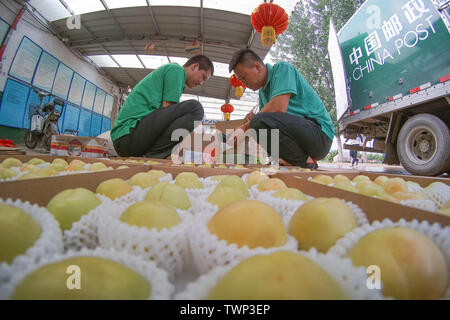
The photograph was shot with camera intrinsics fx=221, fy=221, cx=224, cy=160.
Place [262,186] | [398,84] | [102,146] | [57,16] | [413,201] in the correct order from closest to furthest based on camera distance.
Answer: [413,201]
[262,186]
[398,84]
[102,146]
[57,16]

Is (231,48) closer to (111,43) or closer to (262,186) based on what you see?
(111,43)

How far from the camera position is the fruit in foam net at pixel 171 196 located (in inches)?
30.6

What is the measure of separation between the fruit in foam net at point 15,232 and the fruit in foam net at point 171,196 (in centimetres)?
36

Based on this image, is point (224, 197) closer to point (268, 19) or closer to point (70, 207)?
point (70, 207)

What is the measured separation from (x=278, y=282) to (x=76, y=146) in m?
5.62

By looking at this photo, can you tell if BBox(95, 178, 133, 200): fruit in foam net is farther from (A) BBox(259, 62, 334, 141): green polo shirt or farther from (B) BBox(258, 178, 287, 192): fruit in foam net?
(A) BBox(259, 62, 334, 141): green polo shirt

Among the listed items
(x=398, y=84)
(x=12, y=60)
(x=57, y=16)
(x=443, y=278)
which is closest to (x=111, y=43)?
(x=57, y=16)

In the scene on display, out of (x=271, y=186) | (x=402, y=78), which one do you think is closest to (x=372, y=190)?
(x=271, y=186)

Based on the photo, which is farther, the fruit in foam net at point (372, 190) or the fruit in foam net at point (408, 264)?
the fruit in foam net at point (372, 190)

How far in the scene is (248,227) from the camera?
1.59ft

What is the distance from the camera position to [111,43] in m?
7.83

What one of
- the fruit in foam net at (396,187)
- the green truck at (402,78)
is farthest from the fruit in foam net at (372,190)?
the green truck at (402,78)

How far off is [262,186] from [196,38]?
7181 millimetres

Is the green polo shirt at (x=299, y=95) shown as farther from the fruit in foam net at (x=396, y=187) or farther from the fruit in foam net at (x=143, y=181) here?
the fruit in foam net at (x=143, y=181)
